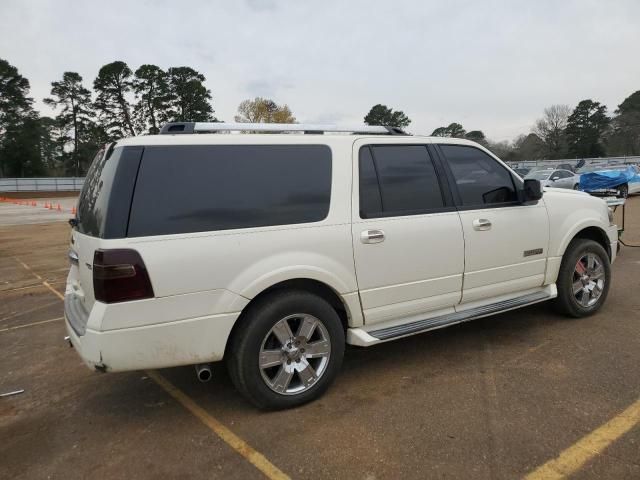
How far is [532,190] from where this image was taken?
4254 millimetres

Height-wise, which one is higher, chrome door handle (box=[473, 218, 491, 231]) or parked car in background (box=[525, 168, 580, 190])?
parked car in background (box=[525, 168, 580, 190])

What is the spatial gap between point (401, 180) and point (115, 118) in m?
68.7

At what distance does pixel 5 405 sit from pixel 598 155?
8229 centimetres

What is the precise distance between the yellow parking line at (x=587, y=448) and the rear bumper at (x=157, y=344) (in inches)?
76.0

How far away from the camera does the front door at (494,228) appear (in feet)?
13.1

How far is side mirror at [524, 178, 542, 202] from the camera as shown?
424 centimetres

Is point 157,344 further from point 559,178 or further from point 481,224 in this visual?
point 559,178

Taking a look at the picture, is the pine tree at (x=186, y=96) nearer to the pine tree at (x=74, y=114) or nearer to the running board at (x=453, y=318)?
the pine tree at (x=74, y=114)

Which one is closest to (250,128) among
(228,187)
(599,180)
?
(228,187)

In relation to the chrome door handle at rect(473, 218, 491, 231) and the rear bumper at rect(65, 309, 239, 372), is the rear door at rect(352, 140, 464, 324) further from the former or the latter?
the rear bumper at rect(65, 309, 239, 372)

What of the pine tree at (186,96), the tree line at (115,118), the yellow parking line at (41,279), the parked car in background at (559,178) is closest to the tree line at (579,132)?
the tree line at (115,118)

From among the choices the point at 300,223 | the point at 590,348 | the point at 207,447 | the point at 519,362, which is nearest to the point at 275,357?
the point at 207,447

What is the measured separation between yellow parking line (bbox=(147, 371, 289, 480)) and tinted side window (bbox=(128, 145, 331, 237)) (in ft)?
4.34

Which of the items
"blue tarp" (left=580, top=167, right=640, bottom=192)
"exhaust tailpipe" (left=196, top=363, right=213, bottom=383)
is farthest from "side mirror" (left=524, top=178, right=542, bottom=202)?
"blue tarp" (left=580, top=167, right=640, bottom=192)
